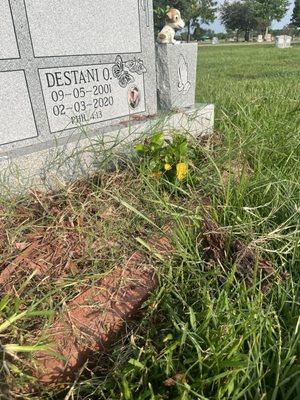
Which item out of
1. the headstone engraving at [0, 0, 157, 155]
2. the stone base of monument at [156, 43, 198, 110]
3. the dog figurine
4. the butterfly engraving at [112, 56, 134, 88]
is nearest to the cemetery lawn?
the headstone engraving at [0, 0, 157, 155]

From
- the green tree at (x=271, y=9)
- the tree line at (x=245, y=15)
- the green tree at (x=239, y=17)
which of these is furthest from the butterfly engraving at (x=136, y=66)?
the green tree at (x=239, y=17)

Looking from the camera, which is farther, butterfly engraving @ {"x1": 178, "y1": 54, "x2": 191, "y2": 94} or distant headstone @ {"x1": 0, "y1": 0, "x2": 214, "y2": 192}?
butterfly engraving @ {"x1": 178, "y1": 54, "x2": 191, "y2": 94}

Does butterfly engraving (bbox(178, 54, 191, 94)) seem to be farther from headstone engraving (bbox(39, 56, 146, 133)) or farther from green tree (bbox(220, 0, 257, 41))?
green tree (bbox(220, 0, 257, 41))

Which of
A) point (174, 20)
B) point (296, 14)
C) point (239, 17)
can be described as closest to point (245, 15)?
point (239, 17)

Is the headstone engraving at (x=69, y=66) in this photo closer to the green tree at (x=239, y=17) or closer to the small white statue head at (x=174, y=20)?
the small white statue head at (x=174, y=20)

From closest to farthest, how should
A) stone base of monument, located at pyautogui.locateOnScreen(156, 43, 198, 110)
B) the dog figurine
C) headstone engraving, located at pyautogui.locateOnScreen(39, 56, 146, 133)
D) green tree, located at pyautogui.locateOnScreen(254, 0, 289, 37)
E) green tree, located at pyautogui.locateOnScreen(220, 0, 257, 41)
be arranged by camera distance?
headstone engraving, located at pyautogui.locateOnScreen(39, 56, 146, 133)
stone base of monument, located at pyautogui.locateOnScreen(156, 43, 198, 110)
the dog figurine
green tree, located at pyautogui.locateOnScreen(254, 0, 289, 37)
green tree, located at pyautogui.locateOnScreen(220, 0, 257, 41)

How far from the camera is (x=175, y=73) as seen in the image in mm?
2707

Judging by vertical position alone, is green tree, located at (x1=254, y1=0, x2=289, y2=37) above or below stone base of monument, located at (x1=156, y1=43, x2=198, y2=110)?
above

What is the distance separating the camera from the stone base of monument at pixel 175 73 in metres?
2.62

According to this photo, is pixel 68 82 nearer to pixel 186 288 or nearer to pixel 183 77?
pixel 183 77

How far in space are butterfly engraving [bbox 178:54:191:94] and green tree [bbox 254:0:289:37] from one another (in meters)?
61.3

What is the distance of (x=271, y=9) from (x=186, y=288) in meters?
63.7

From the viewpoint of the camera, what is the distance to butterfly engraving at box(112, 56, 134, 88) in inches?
87.8

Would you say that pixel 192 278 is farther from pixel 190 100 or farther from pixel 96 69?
pixel 190 100
